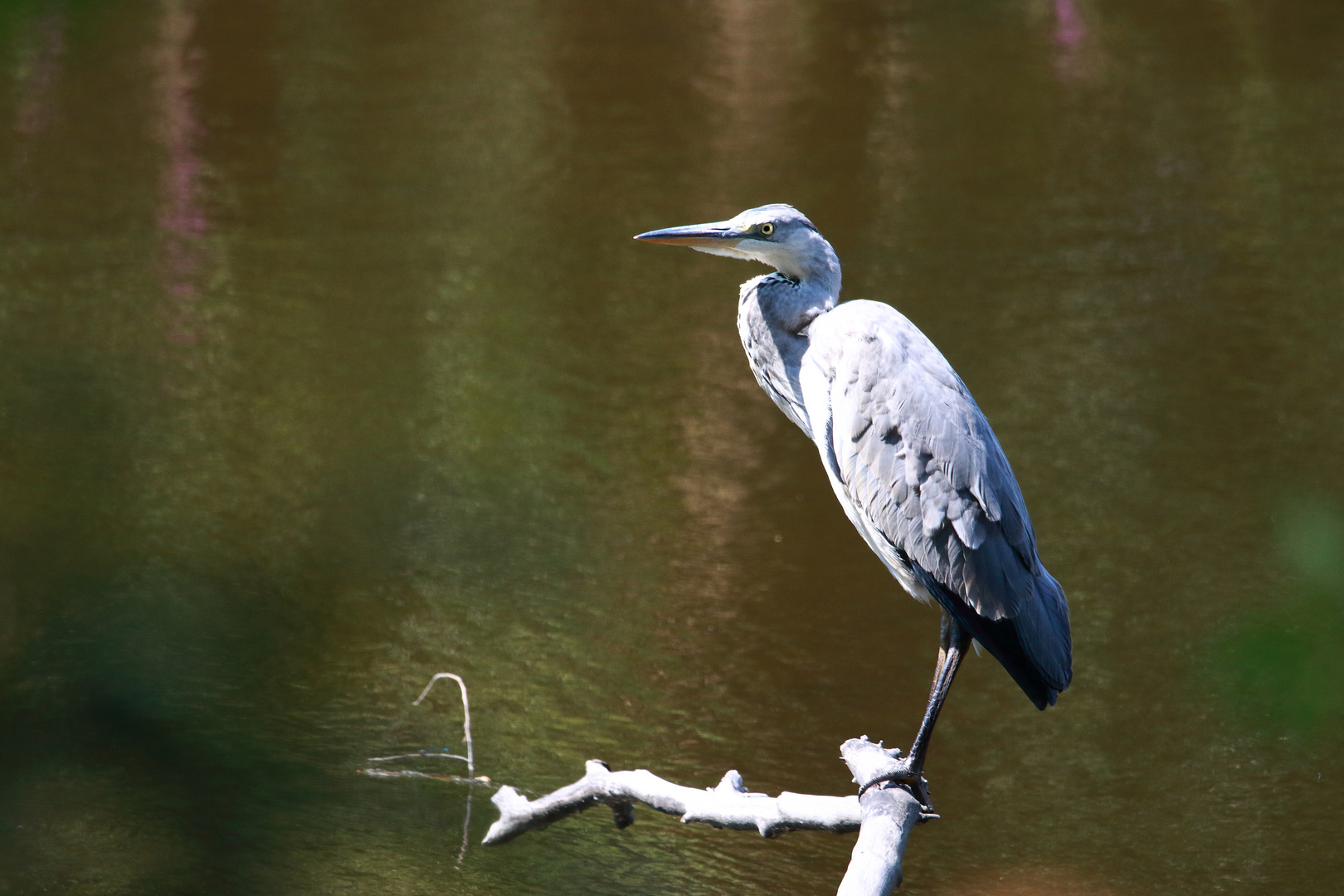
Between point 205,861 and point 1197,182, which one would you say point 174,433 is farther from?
point 1197,182

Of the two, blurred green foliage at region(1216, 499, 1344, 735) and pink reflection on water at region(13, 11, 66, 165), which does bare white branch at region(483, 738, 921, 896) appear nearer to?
blurred green foliage at region(1216, 499, 1344, 735)

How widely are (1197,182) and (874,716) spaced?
18.3ft

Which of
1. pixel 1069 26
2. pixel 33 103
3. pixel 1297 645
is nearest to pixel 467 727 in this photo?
pixel 1297 645

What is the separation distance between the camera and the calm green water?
4.18 m

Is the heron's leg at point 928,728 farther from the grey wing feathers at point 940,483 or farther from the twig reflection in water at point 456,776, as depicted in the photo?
the twig reflection in water at point 456,776

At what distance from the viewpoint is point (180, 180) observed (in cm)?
901

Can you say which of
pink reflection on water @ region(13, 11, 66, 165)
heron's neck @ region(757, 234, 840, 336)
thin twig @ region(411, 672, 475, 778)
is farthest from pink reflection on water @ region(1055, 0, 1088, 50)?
heron's neck @ region(757, 234, 840, 336)

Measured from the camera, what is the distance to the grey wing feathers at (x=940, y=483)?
10.0 feet

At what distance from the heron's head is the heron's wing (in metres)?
0.19

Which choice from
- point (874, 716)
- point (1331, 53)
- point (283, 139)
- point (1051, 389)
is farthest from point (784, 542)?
point (1331, 53)

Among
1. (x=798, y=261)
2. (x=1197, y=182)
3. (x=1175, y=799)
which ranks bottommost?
(x=1175, y=799)

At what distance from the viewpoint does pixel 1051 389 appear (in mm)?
6555

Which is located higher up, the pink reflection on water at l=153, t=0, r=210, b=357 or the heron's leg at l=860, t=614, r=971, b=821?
the heron's leg at l=860, t=614, r=971, b=821

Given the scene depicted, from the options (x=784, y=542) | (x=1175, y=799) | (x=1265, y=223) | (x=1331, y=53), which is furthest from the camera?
(x=1331, y=53)
